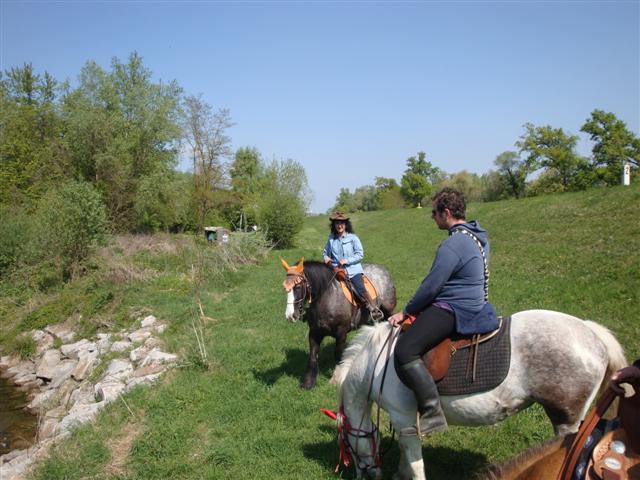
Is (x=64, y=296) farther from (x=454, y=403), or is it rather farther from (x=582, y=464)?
(x=582, y=464)

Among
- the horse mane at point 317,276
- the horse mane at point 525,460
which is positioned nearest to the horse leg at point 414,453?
the horse mane at point 525,460

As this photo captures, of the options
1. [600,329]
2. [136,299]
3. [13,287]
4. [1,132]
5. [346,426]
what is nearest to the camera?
[600,329]

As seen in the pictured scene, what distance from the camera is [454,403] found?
4.02 metres

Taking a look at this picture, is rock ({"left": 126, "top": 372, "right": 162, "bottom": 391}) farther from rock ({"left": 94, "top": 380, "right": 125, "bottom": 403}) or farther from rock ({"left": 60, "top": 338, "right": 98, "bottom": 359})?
rock ({"left": 60, "top": 338, "right": 98, "bottom": 359})

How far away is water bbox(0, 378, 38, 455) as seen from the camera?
364 inches

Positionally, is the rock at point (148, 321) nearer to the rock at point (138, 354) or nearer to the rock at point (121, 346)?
the rock at point (121, 346)

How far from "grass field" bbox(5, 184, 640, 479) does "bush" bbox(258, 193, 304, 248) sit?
767 cm

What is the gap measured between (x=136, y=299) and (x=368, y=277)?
36.4 ft

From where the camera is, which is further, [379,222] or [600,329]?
[379,222]

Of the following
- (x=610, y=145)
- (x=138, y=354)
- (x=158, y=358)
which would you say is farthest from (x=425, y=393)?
(x=610, y=145)

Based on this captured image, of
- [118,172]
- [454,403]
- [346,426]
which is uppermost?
[118,172]

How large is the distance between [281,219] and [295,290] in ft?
74.0

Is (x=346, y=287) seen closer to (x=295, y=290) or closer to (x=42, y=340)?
(x=295, y=290)

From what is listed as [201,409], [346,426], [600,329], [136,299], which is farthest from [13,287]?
[600,329]
